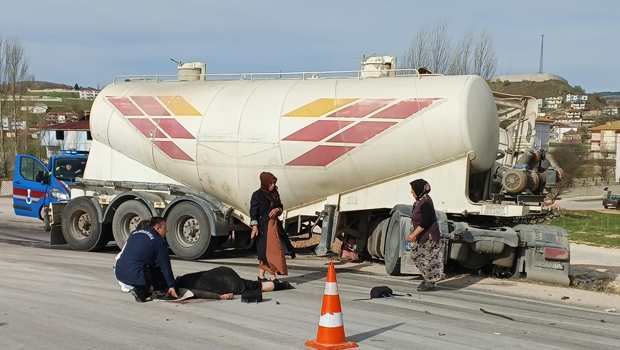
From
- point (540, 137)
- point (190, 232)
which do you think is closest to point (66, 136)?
point (190, 232)

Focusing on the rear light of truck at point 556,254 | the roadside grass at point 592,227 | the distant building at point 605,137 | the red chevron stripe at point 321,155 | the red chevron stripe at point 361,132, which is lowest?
the roadside grass at point 592,227

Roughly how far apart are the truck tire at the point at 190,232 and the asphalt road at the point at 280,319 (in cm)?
312

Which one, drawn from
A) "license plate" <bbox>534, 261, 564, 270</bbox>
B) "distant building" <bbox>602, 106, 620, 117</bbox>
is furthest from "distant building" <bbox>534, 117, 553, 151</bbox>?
"distant building" <bbox>602, 106, 620, 117</bbox>

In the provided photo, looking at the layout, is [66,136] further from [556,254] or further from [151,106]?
[556,254]

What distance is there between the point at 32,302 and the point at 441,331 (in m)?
5.06

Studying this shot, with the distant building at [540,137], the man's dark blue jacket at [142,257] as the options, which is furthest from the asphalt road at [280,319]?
the distant building at [540,137]

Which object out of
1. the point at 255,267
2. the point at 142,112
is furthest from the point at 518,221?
the point at 142,112

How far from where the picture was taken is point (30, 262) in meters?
12.7

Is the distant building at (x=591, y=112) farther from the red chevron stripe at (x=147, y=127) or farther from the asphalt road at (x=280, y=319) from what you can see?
the asphalt road at (x=280, y=319)

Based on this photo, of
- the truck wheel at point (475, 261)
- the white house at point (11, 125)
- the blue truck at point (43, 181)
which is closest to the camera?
the truck wheel at point (475, 261)

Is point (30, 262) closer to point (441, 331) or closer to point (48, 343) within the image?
point (48, 343)

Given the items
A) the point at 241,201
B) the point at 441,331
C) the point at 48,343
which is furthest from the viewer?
the point at 241,201

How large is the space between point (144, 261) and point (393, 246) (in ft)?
15.7

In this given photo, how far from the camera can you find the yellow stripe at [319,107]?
42.8 ft
